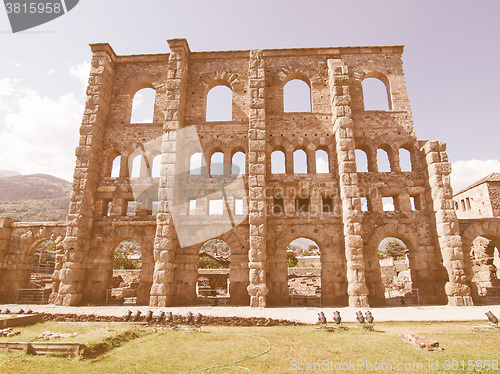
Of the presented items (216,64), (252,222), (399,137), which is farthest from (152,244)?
(399,137)

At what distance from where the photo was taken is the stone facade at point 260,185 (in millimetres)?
14617

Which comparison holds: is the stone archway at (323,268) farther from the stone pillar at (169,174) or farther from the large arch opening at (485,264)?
the large arch opening at (485,264)

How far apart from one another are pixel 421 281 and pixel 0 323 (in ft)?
53.1

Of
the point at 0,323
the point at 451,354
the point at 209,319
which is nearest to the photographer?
the point at 451,354

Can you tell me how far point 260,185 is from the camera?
15125mm

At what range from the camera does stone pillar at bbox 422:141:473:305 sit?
13758 millimetres

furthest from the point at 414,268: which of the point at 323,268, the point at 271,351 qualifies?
the point at 271,351

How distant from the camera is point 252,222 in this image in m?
14.6

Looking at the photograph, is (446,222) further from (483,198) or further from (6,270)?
(6,270)

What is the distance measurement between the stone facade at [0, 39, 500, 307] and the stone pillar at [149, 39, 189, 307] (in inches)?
2.2

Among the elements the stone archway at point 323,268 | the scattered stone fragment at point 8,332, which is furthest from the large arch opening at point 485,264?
the scattered stone fragment at point 8,332

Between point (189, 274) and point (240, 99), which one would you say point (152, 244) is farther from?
point (240, 99)

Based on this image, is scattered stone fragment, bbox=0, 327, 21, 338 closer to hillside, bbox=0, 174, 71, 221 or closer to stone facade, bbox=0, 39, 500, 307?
stone facade, bbox=0, 39, 500, 307

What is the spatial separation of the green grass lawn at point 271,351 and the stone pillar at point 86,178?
5695mm
